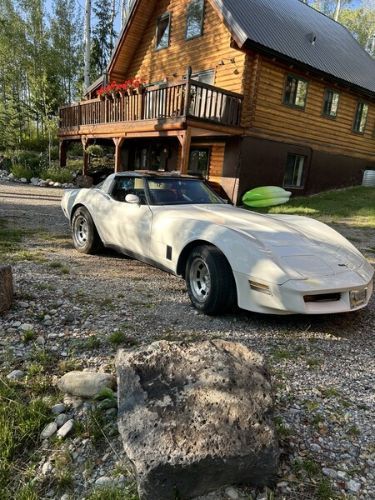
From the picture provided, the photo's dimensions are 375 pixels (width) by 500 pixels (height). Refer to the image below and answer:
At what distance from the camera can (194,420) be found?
5.74 feet

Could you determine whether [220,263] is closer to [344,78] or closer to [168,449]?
[168,449]

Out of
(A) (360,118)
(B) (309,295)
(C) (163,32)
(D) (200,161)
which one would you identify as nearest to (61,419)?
(B) (309,295)

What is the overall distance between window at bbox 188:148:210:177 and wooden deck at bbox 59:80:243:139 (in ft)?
6.57

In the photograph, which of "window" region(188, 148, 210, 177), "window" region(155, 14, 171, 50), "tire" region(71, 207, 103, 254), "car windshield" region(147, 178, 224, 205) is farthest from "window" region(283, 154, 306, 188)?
"tire" region(71, 207, 103, 254)

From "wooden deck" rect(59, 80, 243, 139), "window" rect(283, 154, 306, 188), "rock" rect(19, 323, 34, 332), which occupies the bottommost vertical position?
"rock" rect(19, 323, 34, 332)

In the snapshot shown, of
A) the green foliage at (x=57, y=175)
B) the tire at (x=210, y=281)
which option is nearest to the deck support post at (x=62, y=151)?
the green foliage at (x=57, y=175)

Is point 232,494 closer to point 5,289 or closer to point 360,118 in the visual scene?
point 5,289

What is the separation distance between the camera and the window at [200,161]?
44.0 feet

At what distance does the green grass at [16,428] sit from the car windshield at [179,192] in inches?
107

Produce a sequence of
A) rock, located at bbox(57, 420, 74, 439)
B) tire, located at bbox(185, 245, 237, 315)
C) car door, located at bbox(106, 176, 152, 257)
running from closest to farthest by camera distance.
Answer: rock, located at bbox(57, 420, 74, 439)
tire, located at bbox(185, 245, 237, 315)
car door, located at bbox(106, 176, 152, 257)

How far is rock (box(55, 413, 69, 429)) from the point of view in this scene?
6.76 feet

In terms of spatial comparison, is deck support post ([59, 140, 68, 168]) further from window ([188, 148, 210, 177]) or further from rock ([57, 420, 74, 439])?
rock ([57, 420, 74, 439])

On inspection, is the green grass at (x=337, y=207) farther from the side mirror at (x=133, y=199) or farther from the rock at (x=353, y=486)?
the rock at (x=353, y=486)

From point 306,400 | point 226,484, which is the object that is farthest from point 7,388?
point 306,400
